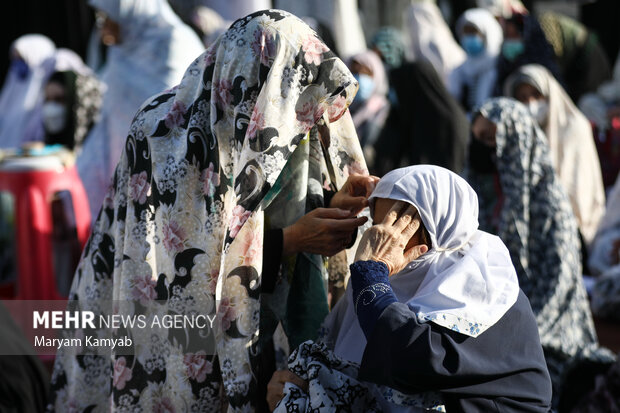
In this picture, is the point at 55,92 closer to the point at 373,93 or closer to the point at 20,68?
the point at 20,68

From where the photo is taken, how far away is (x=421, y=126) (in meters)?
6.38

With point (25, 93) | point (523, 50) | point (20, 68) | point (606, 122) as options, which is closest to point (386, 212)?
point (523, 50)

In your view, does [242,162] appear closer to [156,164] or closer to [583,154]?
[156,164]

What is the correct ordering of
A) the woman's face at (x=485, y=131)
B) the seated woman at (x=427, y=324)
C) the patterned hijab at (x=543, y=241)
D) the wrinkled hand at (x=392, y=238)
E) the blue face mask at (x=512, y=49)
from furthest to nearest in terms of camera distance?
1. the blue face mask at (x=512, y=49)
2. the woman's face at (x=485, y=131)
3. the patterned hijab at (x=543, y=241)
4. the wrinkled hand at (x=392, y=238)
5. the seated woman at (x=427, y=324)

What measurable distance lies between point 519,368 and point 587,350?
2.08 meters

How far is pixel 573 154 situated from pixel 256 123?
13.6 feet

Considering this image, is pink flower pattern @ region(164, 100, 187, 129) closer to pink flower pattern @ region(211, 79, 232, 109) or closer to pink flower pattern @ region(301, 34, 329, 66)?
pink flower pattern @ region(211, 79, 232, 109)

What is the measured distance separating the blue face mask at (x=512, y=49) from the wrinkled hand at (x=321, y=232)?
16.9ft

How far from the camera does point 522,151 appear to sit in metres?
4.08

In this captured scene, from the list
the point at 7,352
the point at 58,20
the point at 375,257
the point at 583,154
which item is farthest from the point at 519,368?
the point at 58,20

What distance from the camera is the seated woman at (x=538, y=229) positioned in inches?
155

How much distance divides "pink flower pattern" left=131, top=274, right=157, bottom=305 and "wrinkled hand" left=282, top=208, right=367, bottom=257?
346 millimetres

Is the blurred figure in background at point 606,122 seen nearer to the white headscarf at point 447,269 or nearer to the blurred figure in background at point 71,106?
the blurred figure in background at point 71,106

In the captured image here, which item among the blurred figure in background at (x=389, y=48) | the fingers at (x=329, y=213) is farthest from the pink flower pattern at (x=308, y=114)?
the blurred figure in background at (x=389, y=48)
